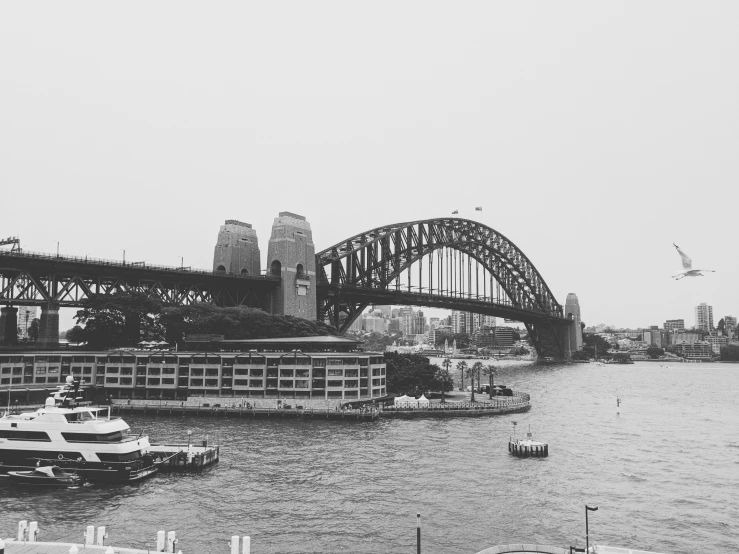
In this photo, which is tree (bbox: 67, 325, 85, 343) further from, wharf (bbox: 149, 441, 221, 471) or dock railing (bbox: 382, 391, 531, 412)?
wharf (bbox: 149, 441, 221, 471)

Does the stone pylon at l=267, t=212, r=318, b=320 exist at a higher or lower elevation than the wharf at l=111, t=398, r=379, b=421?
higher

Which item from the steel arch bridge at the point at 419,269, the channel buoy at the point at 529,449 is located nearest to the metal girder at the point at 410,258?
the steel arch bridge at the point at 419,269

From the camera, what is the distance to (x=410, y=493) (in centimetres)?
3681

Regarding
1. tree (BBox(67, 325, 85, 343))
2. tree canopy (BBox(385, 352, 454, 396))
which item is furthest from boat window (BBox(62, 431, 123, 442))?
tree (BBox(67, 325, 85, 343))

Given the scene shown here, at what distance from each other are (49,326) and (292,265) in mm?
37007

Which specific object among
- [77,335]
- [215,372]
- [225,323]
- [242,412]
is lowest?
[242,412]

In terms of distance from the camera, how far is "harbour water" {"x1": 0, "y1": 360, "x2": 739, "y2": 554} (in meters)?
30.2

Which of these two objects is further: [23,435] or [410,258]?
[410,258]

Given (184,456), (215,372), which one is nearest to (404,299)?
(215,372)

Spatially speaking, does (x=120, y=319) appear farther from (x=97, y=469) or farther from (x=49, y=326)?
(x=97, y=469)

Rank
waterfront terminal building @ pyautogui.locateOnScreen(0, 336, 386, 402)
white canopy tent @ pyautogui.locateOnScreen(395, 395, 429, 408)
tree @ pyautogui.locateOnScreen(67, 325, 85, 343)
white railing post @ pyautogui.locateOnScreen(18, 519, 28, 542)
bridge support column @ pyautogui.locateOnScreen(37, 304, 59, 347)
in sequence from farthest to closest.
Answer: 1. tree @ pyautogui.locateOnScreen(67, 325, 85, 343)
2. bridge support column @ pyautogui.locateOnScreen(37, 304, 59, 347)
3. white canopy tent @ pyautogui.locateOnScreen(395, 395, 429, 408)
4. waterfront terminal building @ pyautogui.locateOnScreen(0, 336, 386, 402)
5. white railing post @ pyautogui.locateOnScreen(18, 519, 28, 542)

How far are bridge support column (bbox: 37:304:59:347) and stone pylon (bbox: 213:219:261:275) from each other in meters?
29.8

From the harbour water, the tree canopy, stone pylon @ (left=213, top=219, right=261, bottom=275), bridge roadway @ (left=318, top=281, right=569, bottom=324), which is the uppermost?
stone pylon @ (left=213, top=219, right=261, bottom=275)

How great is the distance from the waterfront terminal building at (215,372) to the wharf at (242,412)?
3.02m
